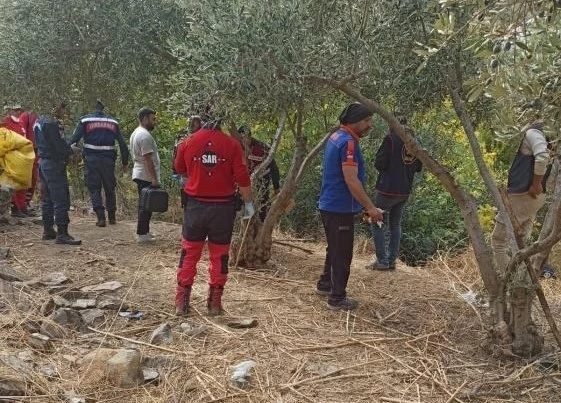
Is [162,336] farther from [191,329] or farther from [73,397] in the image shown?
[73,397]

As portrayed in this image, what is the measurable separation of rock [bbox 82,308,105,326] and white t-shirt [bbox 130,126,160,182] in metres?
3.17

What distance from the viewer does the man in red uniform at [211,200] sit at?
5520 mm

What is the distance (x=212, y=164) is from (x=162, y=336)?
146 centimetres

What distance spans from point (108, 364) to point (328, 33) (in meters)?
2.87

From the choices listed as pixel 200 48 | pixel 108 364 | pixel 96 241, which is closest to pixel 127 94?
pixel 96 241

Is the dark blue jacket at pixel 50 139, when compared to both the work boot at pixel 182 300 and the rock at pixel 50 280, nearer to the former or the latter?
the rock at pixel 50 280

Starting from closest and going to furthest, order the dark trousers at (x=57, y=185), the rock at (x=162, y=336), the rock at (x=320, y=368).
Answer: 1. the rock at (x=320, y=368)
2. the rock at (x=162, y=336)
3. the dark trousers at (x=57, y=185)

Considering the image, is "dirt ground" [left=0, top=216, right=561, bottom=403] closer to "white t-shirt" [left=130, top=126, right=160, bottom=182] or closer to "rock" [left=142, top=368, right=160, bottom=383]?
"rock" [left=142, top=368, right=160, bottom=383]

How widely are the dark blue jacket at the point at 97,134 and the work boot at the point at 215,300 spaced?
389 centimetres

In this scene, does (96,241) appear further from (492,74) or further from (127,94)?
(492,74)

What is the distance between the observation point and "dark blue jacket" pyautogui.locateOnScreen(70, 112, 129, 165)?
873 cm

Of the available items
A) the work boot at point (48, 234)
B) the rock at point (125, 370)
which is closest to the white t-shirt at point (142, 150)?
the work boot at point (48, 234)

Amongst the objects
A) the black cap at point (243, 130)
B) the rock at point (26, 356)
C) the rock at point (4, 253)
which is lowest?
the rock at point (26, 356)

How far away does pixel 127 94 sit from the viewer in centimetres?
870
